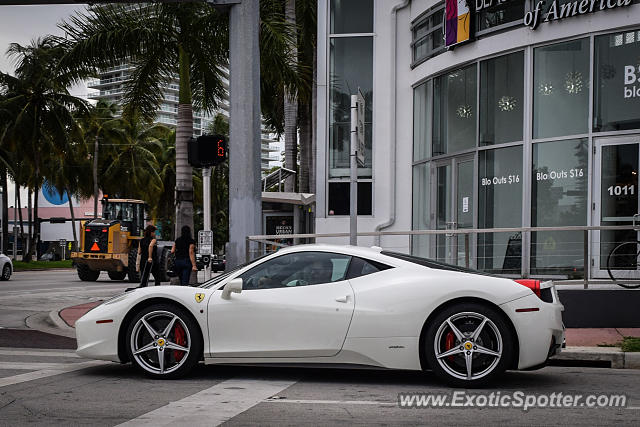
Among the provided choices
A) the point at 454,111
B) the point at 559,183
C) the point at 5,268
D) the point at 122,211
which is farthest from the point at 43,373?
the point at 122,211

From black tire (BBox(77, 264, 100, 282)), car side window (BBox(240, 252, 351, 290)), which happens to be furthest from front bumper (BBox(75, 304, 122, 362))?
black tire (BBox(77, 264, 100, 282))

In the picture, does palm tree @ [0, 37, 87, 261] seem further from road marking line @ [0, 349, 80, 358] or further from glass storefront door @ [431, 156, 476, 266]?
road marking line @ [0, 349, 80, 358]

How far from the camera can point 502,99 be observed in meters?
15.3

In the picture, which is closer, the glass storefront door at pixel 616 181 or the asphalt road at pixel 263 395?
the asphalt road at pixel 263 395

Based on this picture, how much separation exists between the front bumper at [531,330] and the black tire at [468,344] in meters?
0.09

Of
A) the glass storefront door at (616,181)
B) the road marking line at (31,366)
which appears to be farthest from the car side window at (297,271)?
the glass storefront door at (616,181)

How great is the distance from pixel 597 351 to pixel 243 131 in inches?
261

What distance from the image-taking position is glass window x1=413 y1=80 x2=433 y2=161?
17.4 metres

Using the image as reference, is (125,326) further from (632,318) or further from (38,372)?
(632,318)

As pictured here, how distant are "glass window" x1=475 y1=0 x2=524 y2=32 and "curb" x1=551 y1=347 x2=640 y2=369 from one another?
771 centimetres

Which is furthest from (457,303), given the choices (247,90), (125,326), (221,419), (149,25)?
(149,25)

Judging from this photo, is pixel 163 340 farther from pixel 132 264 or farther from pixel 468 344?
pixel 132 264

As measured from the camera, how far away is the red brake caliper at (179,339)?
7.32 m

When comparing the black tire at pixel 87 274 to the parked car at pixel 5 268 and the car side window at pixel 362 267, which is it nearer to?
the parked car at pixel 5 268
